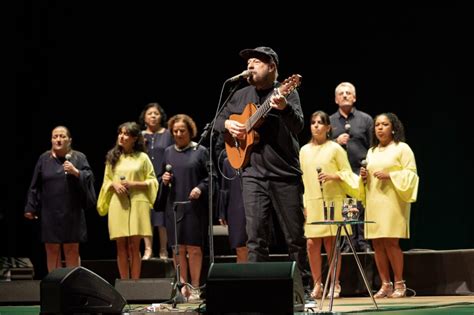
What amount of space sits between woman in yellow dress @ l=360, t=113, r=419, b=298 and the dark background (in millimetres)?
2309

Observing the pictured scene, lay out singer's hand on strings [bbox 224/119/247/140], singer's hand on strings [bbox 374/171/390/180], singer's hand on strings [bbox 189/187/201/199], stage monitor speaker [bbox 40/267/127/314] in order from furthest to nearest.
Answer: singer's hand on strings [bbox 189/187/201/199]
singer's hand on strings [bbox 374/171/390/180]
singer's hand on strings [bbox 224/119/247/140]
stage monitor speaker [bbox 40/267/127/314]

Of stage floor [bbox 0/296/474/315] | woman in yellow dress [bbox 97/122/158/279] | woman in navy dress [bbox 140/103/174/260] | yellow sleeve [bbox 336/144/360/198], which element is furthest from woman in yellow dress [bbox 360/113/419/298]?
woman in navy dress [bbox 140/103/174/260]

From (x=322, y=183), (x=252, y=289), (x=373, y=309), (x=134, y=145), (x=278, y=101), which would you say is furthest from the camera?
(x=134, y=145)

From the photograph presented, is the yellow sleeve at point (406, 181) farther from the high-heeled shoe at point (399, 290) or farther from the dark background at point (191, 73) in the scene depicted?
the dark background at point (191, 73)

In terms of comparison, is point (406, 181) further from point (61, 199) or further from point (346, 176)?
point (61, 199)

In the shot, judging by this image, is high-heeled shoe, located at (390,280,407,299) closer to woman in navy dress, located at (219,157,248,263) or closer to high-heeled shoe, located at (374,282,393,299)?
high-heeled shoe, located at (374,282,393,299)

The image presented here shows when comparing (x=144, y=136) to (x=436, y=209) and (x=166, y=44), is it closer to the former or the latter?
(x=166, y=44)

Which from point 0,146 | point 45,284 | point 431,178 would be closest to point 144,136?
point 0,146

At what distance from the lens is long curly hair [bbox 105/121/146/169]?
9141mm

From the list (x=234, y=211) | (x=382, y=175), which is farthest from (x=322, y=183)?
(x=234, y=211)

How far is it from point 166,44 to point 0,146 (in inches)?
97.0

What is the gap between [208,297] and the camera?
508 centimetres

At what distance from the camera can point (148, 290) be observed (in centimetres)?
758

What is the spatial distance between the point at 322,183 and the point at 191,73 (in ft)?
11.6
